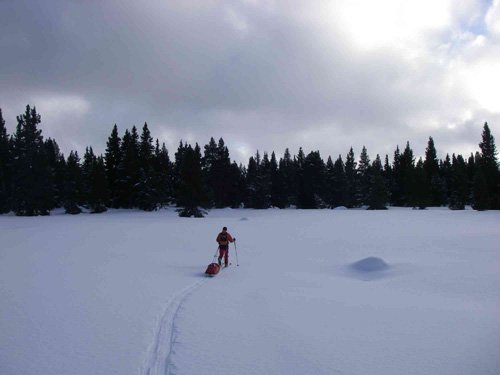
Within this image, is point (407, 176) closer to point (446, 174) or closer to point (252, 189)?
point (446, 174)

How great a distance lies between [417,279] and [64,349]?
12.3 meters

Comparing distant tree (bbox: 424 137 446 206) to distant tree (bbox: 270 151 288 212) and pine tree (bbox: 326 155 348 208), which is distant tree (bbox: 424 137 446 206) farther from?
distant tree (bbox: 270 151 288 212)

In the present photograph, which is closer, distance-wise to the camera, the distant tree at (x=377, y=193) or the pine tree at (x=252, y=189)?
the distant tree at (x=377, y=193)

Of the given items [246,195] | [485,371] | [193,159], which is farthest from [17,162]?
[485,371]

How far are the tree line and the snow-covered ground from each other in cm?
3180

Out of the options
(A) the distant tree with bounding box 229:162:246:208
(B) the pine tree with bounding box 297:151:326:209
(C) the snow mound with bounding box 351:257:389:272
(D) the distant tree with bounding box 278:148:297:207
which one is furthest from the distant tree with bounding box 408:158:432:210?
(C) the snow mound with bounding box 351:257:389:272

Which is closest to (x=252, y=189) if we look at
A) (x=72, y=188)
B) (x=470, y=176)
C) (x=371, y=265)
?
(x=72, y=188)

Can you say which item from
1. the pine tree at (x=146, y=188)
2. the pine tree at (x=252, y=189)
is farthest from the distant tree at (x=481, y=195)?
the pine tree at (x=146, y=188)

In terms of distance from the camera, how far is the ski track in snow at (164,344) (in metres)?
6.11

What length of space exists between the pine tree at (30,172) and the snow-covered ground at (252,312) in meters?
31.6

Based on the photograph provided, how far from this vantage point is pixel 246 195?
7131 centimetres

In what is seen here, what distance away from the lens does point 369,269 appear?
629 inches

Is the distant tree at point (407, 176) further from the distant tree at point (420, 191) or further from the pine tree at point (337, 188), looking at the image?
the pine tree at point (337, 188)

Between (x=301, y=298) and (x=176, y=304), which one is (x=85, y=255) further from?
(x=301, y=298)
